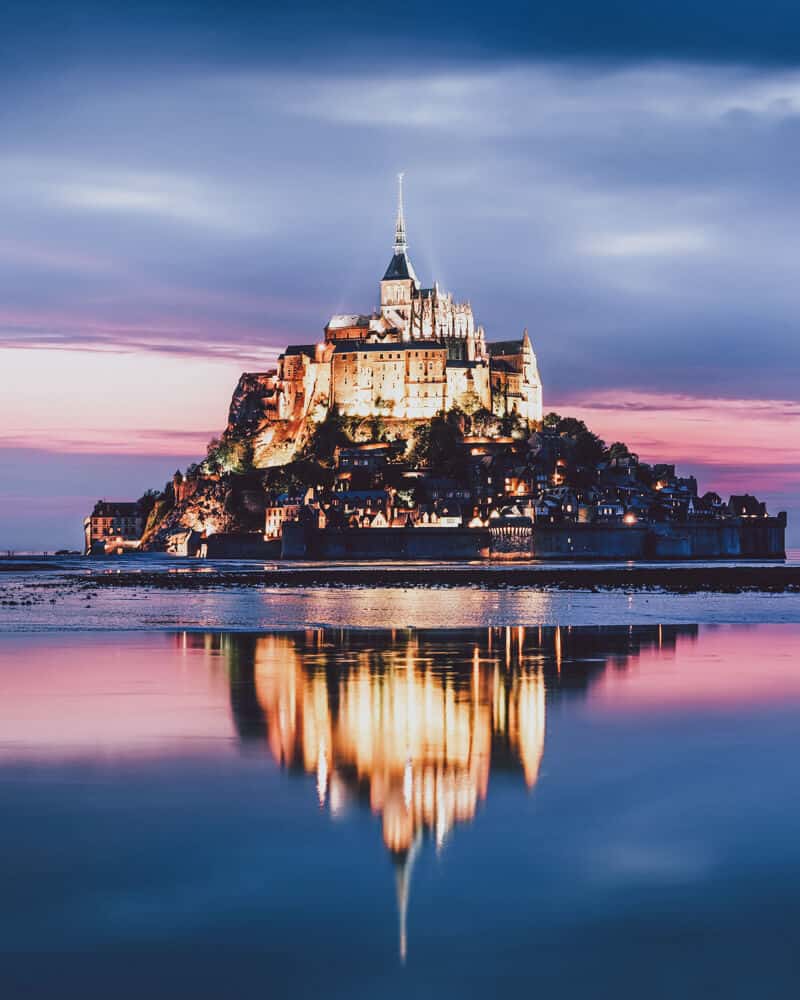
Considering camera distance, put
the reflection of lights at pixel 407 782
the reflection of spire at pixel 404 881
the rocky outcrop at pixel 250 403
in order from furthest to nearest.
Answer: the rocky outcrop at pixel 250 403 < the reflection of lights at pixel 407 782 < the reflection of spire at pixel 404 881

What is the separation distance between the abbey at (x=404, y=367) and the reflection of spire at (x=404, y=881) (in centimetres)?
10915

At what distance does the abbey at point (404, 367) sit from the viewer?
119 meters

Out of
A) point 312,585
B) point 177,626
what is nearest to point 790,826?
point 177,626

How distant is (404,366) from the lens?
390 ft

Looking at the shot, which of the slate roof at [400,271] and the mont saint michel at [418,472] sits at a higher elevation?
the slate roof at [400,271]

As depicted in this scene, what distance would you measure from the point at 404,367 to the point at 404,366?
0.09m

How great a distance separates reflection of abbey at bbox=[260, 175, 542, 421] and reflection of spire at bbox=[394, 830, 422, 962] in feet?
358

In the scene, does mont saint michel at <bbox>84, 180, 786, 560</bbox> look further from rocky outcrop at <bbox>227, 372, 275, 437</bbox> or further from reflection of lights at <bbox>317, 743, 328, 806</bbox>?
reflection of lights at <bbox>317, 743, 328, 806</bbox>

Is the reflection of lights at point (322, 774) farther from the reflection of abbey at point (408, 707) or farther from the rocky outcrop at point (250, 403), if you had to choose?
the rocky outcrop at point (250, 403)

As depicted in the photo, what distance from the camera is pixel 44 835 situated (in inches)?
388

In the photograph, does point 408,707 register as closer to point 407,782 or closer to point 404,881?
point 407,782

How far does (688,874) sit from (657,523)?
341 feet

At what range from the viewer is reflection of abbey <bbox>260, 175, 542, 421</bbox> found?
11875 cm

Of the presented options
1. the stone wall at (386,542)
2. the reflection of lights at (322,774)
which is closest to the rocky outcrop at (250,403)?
the stone wall at (386,542)
